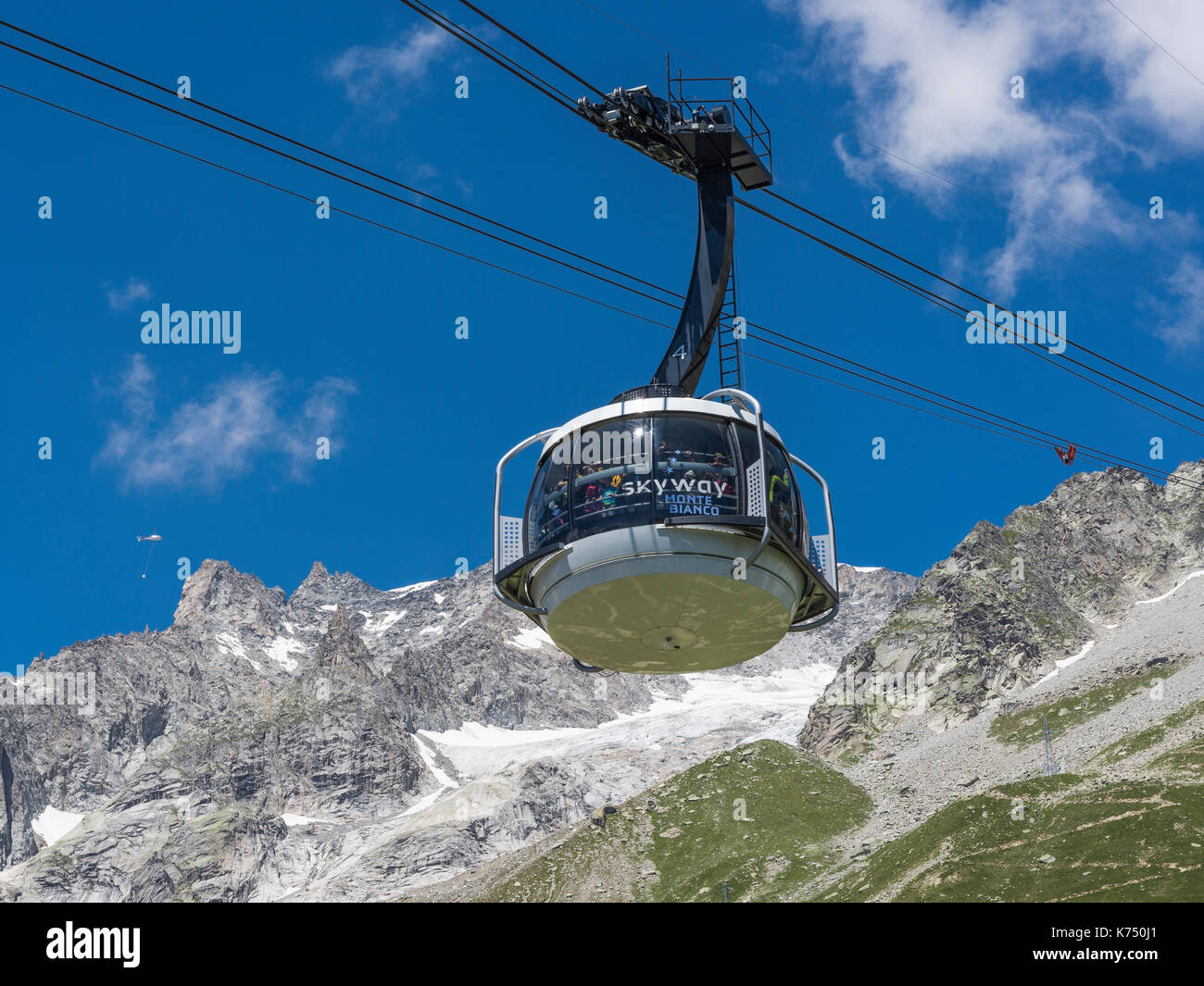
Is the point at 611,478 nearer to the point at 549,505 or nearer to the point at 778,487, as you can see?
the point at 549,505

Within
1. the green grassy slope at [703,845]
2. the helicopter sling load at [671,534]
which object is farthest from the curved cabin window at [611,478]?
the green grassy slope at [703,845]

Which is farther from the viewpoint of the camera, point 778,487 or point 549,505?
point 549,505

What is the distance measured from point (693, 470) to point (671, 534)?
4.11 feet

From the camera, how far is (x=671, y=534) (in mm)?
21359

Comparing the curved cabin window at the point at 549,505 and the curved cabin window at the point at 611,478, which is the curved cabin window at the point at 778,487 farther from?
the curved cabin window at the point at 549,505

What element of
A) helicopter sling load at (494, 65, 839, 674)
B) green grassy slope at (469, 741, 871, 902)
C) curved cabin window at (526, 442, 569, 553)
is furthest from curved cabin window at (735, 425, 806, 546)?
green grassy slope at (469, 741, 871, 902)

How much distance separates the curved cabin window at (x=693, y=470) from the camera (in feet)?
71.2

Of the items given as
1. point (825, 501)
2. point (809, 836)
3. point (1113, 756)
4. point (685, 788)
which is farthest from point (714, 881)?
point (825, 501)

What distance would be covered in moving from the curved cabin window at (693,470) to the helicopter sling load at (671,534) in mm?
22

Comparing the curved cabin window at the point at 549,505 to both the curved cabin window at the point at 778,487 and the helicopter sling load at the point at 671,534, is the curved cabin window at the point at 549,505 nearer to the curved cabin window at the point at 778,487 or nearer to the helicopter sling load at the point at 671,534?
the helicopter sling load at the point at 671,534

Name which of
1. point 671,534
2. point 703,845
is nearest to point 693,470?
point 671,534

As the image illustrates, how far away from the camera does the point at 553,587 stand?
2261 centimetres

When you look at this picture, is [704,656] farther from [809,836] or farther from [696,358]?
[809,836]

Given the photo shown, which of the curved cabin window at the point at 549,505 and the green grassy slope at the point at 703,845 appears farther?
the green grassy slope at the point at 703,845
